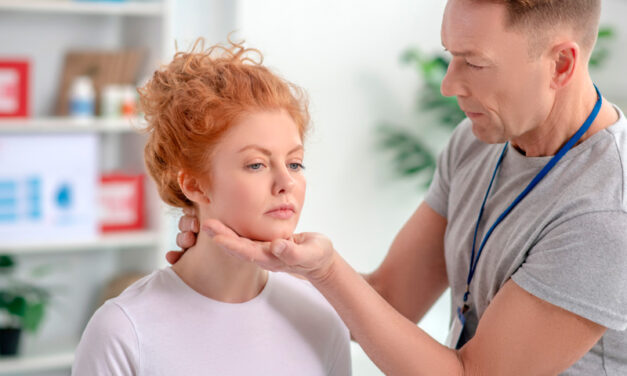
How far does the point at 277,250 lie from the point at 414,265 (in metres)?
0.62

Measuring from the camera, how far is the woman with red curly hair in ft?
3.54

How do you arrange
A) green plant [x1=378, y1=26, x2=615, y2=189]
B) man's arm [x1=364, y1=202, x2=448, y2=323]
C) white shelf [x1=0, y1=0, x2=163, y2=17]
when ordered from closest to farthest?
man's arm [x1=364, y1=202, x2=448, y2=323] < white shelf [x1=0, y1=0, x2=163, y2=17] < green plant [x1=378, y1=26, x2=615, y2=189]

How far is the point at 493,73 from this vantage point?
1.25 meters

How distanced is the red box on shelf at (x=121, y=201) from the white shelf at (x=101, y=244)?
4 cm

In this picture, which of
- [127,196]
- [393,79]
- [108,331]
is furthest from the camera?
[393,79]

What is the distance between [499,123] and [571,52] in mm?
167

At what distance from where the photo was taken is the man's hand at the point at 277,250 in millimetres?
1027

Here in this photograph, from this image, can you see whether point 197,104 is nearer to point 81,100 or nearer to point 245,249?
point 245,249

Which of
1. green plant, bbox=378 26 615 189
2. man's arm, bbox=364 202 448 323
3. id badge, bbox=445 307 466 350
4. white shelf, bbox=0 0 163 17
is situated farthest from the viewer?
green plant, bbox=378 26 615 189

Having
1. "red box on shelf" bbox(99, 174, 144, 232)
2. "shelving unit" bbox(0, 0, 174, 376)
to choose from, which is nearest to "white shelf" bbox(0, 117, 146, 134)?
"shelving unit" bbox(0, 0, 174, 376)

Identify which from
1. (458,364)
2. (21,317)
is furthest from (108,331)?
(21,317)

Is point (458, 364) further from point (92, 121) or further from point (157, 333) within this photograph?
point (92, 121)

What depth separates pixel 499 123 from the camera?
1.29 metres

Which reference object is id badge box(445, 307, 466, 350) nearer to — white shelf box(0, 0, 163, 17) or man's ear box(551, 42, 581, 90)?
man's ear box(551, 42, 581, 90)
